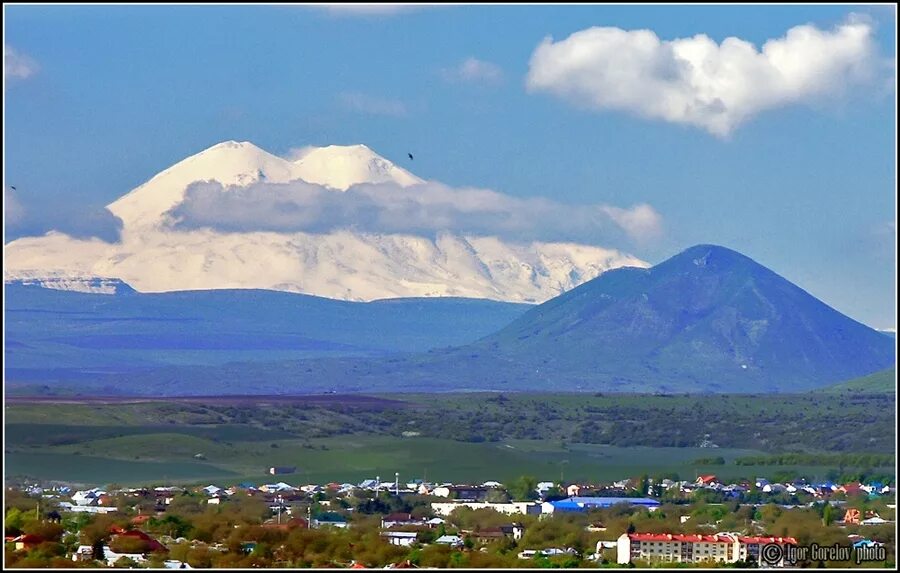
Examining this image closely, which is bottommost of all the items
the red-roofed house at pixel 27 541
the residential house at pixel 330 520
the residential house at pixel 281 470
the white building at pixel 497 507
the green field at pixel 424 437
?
the red-roofed house at pixel 27 541

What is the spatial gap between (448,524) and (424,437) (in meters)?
53.0

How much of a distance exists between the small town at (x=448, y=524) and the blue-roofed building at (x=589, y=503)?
0.12 m

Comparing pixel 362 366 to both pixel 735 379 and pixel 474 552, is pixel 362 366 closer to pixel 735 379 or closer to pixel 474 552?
pixel 735 379

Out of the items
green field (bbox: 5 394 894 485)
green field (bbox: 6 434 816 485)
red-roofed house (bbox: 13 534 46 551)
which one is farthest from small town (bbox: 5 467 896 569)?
green field (bbox: 5 394 894 485)

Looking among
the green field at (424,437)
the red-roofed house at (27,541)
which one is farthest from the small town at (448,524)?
the green field at (424,437)

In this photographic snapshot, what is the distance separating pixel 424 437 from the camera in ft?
386

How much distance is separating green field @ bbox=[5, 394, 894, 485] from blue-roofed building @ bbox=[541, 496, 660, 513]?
47.3 ft

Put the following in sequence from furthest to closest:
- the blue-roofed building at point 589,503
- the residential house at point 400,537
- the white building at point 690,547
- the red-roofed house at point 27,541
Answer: the blue-roofed building at point 589,503 → the residential house at point 400,537 → the white building at point 690,547 → the red-roofed house at point 27,541

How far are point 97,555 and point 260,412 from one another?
3141 inches

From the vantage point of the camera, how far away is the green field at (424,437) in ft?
321

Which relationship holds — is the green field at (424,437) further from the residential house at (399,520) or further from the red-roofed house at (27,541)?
the red-roofed house at (27,541)

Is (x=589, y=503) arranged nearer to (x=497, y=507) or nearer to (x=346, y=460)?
(x=497, y=507)

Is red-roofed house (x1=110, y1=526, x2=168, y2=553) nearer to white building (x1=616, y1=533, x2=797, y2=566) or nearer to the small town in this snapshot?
the small town

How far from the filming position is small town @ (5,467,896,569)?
156ft
